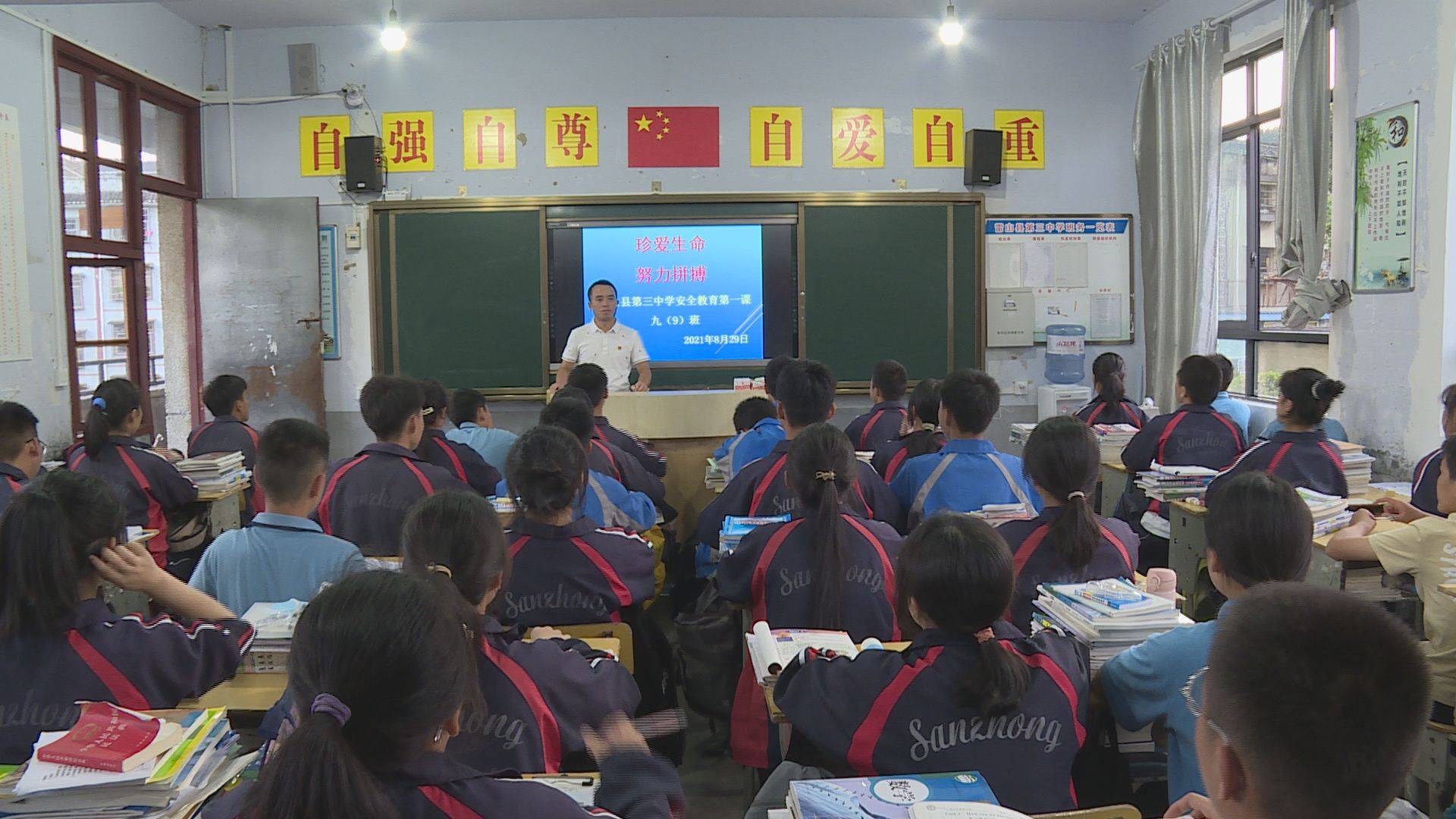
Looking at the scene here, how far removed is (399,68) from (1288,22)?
5016 millimetres

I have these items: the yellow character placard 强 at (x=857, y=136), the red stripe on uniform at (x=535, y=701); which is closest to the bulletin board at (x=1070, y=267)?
the yellow character placard 强 at (x=857, y=136)

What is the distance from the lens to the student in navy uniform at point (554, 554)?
228 centimetres

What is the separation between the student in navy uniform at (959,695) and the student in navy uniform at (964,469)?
61.7 inches

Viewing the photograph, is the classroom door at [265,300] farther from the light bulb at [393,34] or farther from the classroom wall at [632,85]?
the light bulb at [393,34]

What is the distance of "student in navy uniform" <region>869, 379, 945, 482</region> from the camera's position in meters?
3.72

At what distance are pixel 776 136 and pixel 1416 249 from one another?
356 cm

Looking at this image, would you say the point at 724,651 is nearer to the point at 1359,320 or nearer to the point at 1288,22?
the point at 1359,320

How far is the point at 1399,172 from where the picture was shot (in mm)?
4348

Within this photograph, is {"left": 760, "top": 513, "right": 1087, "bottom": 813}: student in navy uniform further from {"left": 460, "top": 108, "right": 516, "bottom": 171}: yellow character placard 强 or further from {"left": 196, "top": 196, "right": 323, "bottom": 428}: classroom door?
{"left": 196, "top": 196, "right": 323, "bottom": 428}: classroom door

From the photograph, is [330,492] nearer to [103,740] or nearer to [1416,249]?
[103,740]

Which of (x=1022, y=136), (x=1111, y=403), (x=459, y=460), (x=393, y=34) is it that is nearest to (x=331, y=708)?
(x=459, y=460)

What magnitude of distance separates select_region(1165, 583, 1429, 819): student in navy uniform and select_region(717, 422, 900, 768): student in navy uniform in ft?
4.89

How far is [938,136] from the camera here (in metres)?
6.53

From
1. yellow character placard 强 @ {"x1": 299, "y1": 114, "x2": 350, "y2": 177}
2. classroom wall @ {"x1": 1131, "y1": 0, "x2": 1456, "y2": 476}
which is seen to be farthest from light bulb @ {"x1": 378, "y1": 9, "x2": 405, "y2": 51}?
classroom wall @ {"x1": 1131, "y1": 0, "x2": 1456, "y2": 476}
